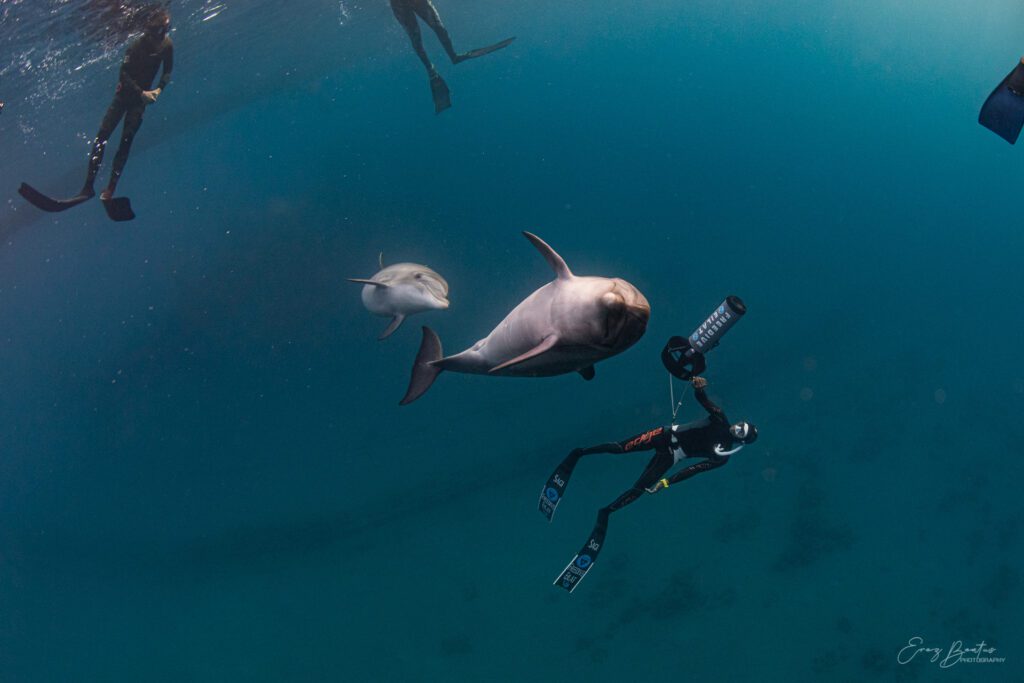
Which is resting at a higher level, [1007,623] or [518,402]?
[518,402]

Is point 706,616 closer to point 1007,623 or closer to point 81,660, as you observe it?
point 1007,623

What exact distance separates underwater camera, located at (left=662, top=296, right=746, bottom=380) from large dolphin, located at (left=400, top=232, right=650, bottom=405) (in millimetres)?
1742

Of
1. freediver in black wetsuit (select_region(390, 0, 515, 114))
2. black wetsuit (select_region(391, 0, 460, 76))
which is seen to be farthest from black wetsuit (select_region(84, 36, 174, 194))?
black wetsuit (select_region(391, 0, 460, 76))

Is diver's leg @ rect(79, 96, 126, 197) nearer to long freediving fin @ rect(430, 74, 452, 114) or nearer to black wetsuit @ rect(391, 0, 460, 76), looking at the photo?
long freediving fin @ rect(430, 74, 452, 114)

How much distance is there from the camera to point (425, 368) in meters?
6.10

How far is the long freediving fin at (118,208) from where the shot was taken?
926cm

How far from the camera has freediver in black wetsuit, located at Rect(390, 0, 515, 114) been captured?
1402 centimetres

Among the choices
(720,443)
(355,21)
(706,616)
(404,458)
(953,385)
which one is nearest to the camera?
(720,443)

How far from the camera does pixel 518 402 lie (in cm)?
A: 1586

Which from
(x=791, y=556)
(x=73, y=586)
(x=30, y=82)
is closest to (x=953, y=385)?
(x=791, y=556)

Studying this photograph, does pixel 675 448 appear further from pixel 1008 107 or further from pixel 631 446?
pixel 1008 107

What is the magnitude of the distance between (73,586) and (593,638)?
16209 millimetres

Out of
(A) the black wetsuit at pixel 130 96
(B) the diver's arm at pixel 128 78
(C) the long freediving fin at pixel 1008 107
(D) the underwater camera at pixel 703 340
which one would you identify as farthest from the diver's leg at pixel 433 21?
(C) the long freediving fin at pixel 1008 107

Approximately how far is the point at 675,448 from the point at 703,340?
8.53 ft
